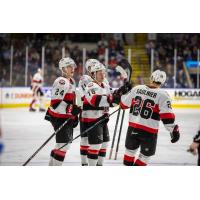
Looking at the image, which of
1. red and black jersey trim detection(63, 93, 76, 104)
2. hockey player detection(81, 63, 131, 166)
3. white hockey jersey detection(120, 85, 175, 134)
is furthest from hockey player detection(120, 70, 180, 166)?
red and black jersey trim detection(63, 93, 76, 104)

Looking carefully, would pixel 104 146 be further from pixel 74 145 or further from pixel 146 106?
pixel 146 106

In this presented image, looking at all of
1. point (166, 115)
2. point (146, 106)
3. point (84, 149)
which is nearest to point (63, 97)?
point (84, 149)

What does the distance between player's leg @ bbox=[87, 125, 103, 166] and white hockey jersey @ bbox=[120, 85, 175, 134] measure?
293mm

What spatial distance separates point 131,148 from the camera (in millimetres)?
3766

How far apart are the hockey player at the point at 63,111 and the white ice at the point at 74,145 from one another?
0.13 m

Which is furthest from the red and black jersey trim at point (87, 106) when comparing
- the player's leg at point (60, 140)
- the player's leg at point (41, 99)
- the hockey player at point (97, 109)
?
the player's leg at point (41, 99)

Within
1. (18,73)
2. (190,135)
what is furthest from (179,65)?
(18,73)

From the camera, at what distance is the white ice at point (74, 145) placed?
4230 mm

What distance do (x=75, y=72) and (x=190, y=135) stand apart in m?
1.24

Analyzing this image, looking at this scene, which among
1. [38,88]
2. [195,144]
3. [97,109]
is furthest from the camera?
[38,88]

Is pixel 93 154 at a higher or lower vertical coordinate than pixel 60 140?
lower

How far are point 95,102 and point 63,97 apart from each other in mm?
259

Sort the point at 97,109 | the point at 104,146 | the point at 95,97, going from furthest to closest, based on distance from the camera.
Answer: the point at 104,146 → the point at 97,109 → the point at 95,97

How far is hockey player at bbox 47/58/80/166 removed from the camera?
13.1 ft
